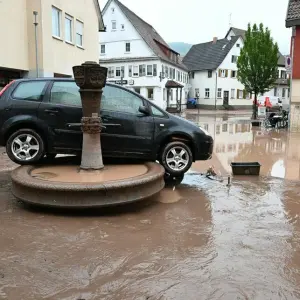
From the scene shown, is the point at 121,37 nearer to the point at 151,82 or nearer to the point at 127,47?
the point at 127,47

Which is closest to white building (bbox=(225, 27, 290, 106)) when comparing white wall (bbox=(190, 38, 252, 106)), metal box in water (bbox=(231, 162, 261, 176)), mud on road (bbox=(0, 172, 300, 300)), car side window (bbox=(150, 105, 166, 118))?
white wall (bbox=(190, 38, 252, 106))

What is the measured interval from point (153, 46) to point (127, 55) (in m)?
3.39

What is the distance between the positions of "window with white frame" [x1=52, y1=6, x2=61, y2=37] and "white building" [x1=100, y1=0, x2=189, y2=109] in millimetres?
27391

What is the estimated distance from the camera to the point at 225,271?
14.0ft

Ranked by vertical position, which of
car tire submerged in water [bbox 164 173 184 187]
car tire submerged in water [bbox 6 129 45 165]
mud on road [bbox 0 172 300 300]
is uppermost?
car tire submerged in water [bbox 6 129 45 165]

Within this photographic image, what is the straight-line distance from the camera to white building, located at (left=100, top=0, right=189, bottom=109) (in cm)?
4775

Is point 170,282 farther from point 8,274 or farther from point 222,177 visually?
point 222,177

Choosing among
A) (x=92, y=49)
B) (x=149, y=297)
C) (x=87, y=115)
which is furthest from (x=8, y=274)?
(x=92, y=49)

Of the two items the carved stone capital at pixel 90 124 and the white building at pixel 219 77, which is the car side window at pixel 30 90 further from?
the white building at pixel 219 77

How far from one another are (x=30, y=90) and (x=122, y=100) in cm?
178

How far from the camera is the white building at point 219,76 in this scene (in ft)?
197

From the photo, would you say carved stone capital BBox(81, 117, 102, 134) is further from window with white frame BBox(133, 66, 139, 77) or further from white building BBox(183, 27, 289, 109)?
white building BBox(183, 27, 289, 109)

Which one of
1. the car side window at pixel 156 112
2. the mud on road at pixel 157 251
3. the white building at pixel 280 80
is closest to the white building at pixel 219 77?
the white building at pixel 280 80

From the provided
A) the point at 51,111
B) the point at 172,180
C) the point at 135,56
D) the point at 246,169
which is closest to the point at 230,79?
the point at 135,56
